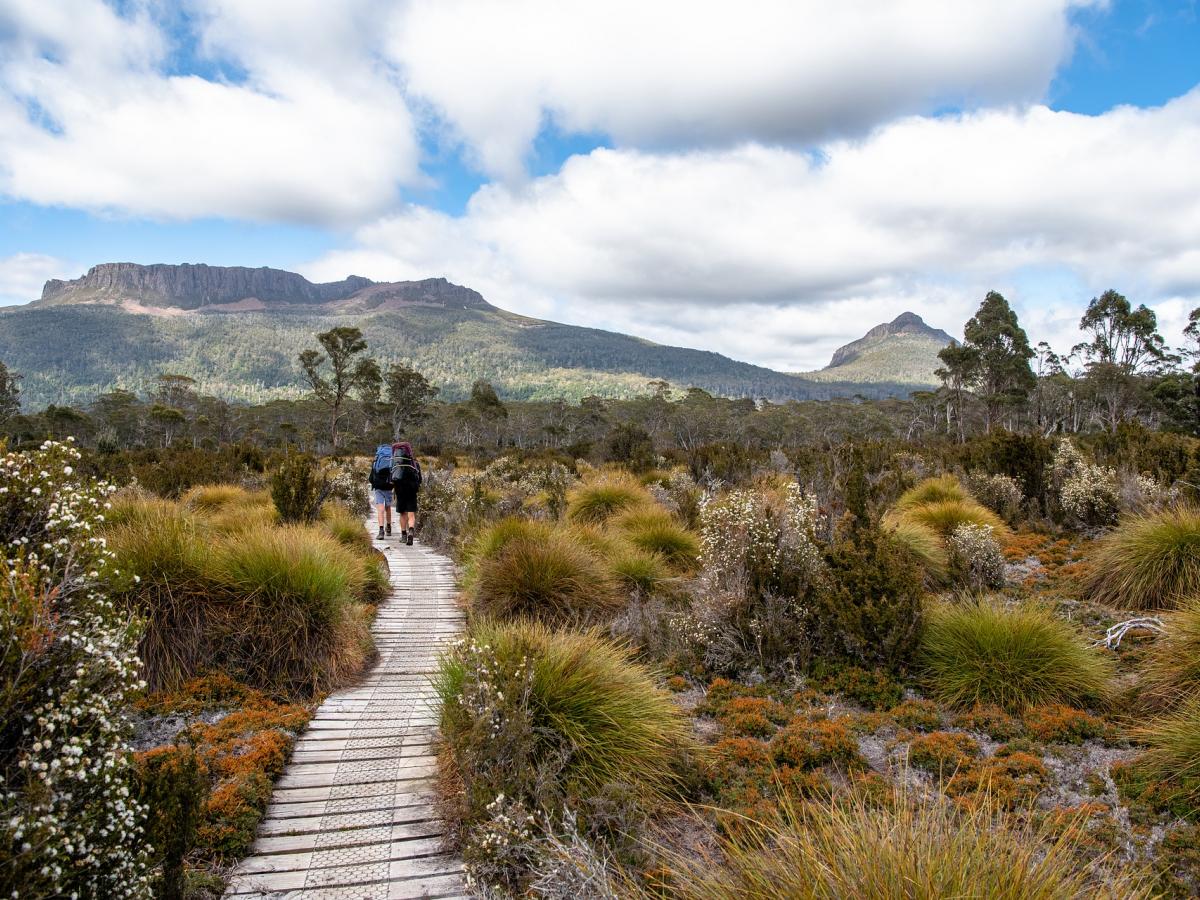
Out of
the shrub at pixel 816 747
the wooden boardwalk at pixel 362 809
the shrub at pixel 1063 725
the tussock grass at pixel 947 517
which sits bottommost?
the wooden boardwalk at pixel 362 809

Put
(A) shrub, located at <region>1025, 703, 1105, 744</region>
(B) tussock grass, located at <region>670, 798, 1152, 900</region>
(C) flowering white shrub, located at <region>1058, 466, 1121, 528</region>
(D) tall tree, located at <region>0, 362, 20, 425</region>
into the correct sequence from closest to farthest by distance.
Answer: (B) tussock grass, located at <region>670, 798, 1152, 900</region> → (A) shrub, located at <region>1025, 703, 1105, 744</region> → (C) flowering white shrub, located at <region>1058, 466, 1121, 528</region> → (D) tall tree, located at <region>0, 362, 20, 425</region>

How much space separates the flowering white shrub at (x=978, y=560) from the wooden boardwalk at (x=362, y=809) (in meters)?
6.64

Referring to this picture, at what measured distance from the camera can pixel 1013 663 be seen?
18.0ft

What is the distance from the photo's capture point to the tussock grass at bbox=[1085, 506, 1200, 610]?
7.01 metres

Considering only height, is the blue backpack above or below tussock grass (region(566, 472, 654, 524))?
above

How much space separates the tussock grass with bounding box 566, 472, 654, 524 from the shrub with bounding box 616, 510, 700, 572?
1267 millimetres

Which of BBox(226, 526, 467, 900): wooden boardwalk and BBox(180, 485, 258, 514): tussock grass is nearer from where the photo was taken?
BBox(226, 526, 467, 900): wooden boardwalk

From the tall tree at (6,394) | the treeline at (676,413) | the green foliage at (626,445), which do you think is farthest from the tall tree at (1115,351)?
the tall tree at (6,394)

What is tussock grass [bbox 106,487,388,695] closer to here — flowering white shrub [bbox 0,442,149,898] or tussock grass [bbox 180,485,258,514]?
flowering white shrub [bbox 0,442,149,898]

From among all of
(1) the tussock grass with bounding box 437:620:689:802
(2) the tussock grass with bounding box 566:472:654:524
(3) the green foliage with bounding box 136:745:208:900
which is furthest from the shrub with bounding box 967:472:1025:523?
(3) the green foliage with bounding box 136:745:208:900

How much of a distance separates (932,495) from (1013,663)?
7839 mm

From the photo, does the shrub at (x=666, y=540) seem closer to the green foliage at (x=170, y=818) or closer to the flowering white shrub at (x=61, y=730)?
the green foliage at (x=170, y=818)

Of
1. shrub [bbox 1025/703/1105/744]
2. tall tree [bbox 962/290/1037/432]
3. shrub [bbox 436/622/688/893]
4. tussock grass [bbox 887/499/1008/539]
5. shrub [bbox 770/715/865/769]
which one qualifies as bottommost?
shrub [bbox 770/715/865/769]

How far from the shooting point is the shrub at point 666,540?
9617 mm
